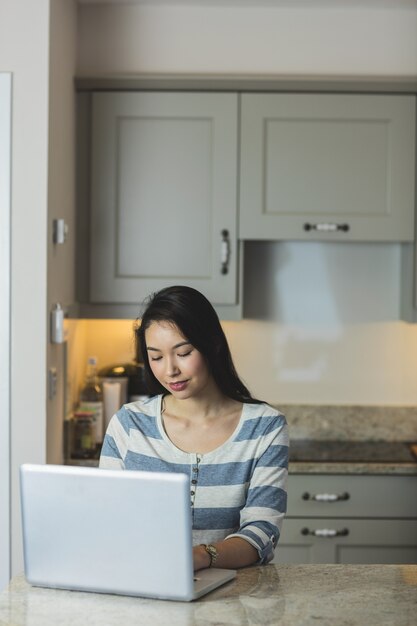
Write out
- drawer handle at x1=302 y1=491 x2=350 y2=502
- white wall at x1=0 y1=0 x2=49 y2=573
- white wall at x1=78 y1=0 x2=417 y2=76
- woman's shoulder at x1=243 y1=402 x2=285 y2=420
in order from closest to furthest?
woman's shoulder at x1=243 y1=402 x2=285 y2=420, white wall at x1=0 y1=0 x2=49 y2=573, drawer handle at x1=302 y1=491 x2=350 y2=502, white wall at x1=78 y1=0 x2=417 y2=76

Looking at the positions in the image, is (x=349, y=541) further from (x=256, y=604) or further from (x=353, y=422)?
(x=256, y=604)

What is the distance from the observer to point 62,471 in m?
1.70

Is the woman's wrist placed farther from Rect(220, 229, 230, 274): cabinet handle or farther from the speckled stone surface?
the speckled stone surface

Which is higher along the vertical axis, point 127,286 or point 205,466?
point 127,286

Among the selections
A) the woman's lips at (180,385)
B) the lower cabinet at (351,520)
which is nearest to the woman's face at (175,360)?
the woman's lips at (180,385)

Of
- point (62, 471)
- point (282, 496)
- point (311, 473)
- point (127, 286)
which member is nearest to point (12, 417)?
point (127, 286)

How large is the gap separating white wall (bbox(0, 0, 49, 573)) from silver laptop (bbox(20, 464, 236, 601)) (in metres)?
1.45

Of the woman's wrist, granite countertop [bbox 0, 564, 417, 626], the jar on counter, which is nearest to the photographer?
granite countertop [bbox 0, 564, 417, 626]

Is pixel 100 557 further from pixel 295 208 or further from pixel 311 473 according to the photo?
pixel 295 208

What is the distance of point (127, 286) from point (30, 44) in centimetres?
94

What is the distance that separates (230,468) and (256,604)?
45cm

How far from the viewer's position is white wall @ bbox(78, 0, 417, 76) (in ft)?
12.3

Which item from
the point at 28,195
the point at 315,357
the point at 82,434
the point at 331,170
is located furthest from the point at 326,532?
the point at 28,195

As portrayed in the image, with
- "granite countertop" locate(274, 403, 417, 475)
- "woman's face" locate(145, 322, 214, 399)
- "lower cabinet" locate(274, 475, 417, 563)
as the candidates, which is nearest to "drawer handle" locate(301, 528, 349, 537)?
"lower cabinet" locate(274, 475, 417, 563)
